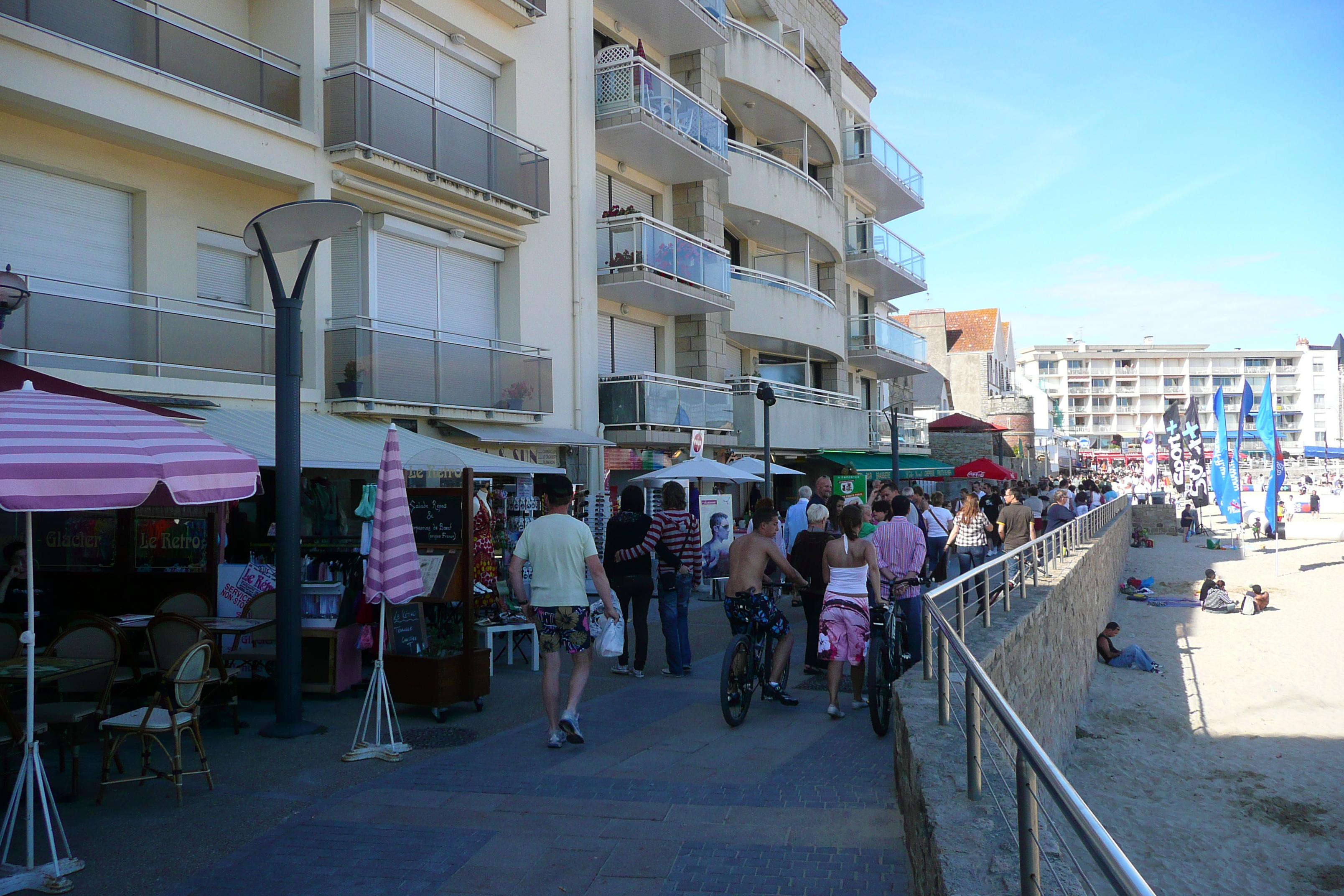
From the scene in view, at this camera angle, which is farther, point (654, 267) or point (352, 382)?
point (654, 267)

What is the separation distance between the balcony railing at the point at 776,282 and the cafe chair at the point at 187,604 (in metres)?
17.4

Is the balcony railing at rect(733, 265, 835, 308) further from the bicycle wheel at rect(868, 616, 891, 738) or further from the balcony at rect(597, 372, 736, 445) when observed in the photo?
the bicycle wheel at rect(868, 616, 891, 738)

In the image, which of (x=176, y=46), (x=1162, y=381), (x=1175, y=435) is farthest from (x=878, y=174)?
(x=1162, y=381)

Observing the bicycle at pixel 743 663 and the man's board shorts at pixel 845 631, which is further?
the man's board shorts at pixel 845 631

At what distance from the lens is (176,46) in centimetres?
1154

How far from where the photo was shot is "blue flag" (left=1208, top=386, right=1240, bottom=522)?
3144 cm

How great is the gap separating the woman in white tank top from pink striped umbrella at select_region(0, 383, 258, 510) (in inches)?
172

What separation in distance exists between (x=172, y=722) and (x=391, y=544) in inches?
73.4

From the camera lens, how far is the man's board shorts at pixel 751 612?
8.04 metres

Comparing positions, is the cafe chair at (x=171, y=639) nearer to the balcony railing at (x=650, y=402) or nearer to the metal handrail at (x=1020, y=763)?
the metal handrail at (x=1020, y=763)

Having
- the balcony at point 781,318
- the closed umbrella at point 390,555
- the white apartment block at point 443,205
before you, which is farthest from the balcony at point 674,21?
the closed umbrella at point 390,555

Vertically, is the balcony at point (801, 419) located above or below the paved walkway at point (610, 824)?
above

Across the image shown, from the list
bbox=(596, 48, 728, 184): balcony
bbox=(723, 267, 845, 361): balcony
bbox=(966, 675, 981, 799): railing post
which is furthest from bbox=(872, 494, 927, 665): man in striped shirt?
bbox=(723, 267, 845, 361): balcony

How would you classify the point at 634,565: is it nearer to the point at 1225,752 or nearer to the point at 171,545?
the point at 171,545
